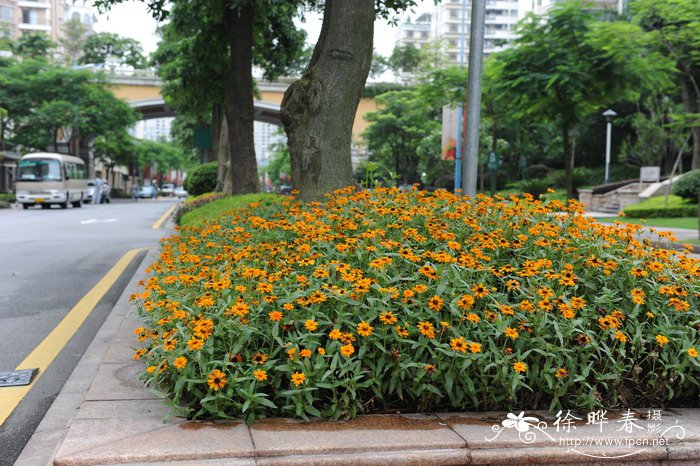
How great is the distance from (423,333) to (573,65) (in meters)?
15.8

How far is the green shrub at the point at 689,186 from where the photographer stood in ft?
86.1

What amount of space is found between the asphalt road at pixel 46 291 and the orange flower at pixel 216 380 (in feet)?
3.67

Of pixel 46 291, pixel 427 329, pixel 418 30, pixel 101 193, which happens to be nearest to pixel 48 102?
pixel 101 193

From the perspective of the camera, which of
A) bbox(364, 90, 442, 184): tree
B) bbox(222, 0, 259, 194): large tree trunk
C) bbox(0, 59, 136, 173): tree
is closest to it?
bbox(222, 0, 259, 194): large tree trunk

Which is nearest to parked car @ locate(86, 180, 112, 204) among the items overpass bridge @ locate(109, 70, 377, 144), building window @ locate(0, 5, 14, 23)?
overpass bridge @ locate(109, 70, 377, 144)

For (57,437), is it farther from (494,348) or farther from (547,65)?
(547,65)

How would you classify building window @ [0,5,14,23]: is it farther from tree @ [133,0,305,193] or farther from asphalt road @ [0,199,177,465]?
asphalt road @ [0,199,177,465]

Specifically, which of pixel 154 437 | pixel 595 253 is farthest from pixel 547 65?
pixel 154 437

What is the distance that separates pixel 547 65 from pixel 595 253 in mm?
14774

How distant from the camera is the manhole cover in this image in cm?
462

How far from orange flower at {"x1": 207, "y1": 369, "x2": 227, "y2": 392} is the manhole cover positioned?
2124 millimetres

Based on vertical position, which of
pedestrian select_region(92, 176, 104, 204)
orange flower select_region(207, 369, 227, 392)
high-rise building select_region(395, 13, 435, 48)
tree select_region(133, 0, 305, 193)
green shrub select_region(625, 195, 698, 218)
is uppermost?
high-rise building select_region(395, 13, 435, 48)

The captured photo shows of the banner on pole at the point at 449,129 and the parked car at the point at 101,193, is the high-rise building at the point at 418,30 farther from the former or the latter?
the banner on pole at the point at 449,129

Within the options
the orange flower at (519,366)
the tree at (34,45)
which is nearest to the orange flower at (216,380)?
the orange flower at (519,366)
